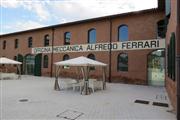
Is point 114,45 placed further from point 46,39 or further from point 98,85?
point 46,39

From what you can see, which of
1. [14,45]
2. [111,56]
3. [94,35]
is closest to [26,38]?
[14,45]

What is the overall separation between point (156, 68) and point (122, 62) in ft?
9.86

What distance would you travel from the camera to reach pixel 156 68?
51.9ft

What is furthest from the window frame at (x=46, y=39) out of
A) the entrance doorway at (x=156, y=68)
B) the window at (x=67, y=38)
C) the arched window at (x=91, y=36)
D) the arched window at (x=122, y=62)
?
the entrance doorway at (x=156, y=68)

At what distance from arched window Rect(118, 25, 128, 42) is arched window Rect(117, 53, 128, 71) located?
4.77 feet

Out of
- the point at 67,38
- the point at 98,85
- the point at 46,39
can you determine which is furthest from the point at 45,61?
the point at 98,85

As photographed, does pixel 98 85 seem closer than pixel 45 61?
Yes

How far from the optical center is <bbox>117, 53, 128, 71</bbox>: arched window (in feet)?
56.0

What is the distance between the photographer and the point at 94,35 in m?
19.3

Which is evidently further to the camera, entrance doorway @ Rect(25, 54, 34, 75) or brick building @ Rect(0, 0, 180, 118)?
entrance doorway @ Rect(25, 54, 34, 75)

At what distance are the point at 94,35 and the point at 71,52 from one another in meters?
3.25

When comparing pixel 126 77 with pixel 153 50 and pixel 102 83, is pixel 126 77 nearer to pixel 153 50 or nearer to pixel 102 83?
pixel 153 50

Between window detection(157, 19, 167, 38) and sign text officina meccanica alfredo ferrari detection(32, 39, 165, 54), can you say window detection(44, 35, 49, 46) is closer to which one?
sign text officina meccanica alfredo ferrari detection(32, 39, 165, 54)

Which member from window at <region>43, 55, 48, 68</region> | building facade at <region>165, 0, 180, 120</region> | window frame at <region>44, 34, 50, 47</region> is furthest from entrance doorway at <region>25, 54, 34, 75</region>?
building facade at <region>165, 0, 180, 120</region>
